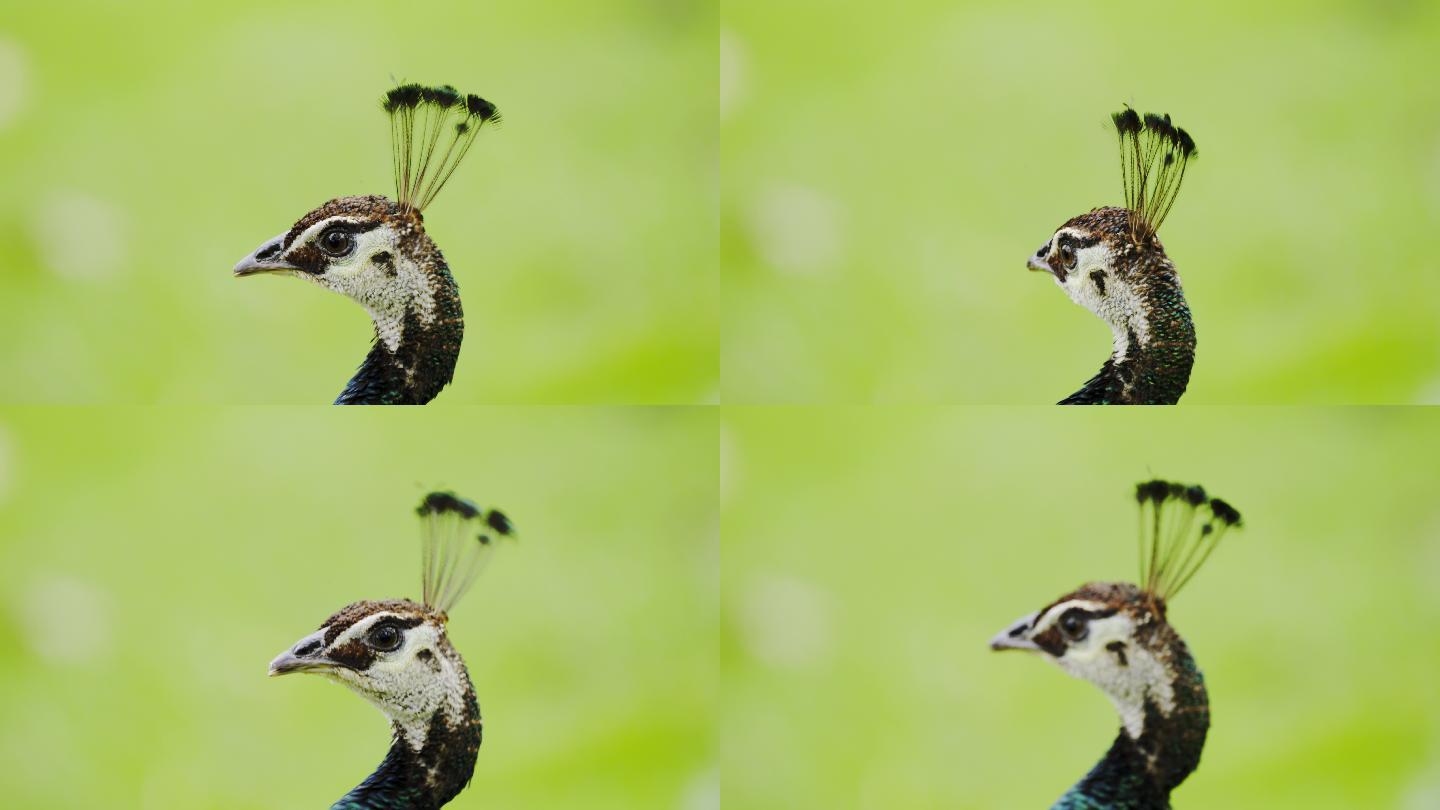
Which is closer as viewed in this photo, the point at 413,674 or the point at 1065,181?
the point at 413,674

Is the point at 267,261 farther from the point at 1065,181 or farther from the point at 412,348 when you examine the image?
the point at 1065,181

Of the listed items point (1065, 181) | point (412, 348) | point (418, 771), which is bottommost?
point (418, 771)

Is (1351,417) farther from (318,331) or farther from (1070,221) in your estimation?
(318,331)

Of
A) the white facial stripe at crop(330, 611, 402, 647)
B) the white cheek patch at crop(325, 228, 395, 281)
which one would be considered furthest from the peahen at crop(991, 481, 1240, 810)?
the white cheek patch at crop(325, 228, 395, 281)

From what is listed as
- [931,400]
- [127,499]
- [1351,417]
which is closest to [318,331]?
[127,499]

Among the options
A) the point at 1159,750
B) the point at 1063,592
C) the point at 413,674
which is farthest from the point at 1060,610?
the point at 413,674

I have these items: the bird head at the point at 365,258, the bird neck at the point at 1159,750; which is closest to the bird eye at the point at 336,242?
the bird head at the point at 365,258
